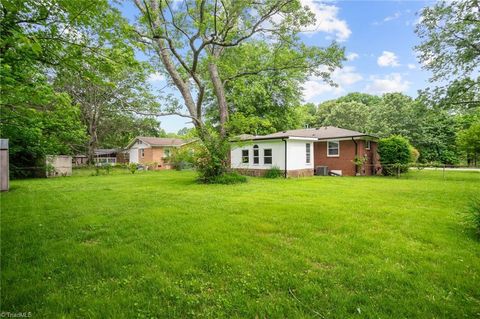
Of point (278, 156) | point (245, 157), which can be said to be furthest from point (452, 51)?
point (245, 157)

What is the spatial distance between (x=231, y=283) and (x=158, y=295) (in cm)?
84

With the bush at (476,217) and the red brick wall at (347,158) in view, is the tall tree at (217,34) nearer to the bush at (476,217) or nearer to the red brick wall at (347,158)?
the red brick wall at (347,158)

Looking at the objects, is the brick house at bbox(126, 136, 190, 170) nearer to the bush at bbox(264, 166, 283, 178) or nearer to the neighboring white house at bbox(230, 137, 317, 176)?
the neighboring white house at bbox(230, 137, 317, 176)

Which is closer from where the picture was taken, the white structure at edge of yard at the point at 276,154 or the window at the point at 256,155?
the white structure at edge of yard at the point at 276,154

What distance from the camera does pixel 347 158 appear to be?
17.6 metres

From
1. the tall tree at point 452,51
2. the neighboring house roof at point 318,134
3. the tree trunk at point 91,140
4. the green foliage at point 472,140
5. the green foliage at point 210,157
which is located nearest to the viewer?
the tall tree at point 452,51

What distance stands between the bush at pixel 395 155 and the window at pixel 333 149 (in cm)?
288

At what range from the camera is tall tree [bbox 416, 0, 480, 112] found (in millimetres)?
12336

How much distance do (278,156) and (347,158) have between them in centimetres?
510

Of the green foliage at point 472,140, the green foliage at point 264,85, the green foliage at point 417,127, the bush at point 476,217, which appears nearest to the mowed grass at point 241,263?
the bush at point 476,217

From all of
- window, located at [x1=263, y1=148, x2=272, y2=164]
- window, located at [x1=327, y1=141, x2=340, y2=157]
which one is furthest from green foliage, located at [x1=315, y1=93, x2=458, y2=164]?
window, located at [x1=263, y1=148, x2=272, y2=164]

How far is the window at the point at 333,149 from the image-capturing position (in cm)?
1805

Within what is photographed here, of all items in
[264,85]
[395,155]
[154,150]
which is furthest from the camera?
[154,150]

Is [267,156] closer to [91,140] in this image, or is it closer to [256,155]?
[256,155]
